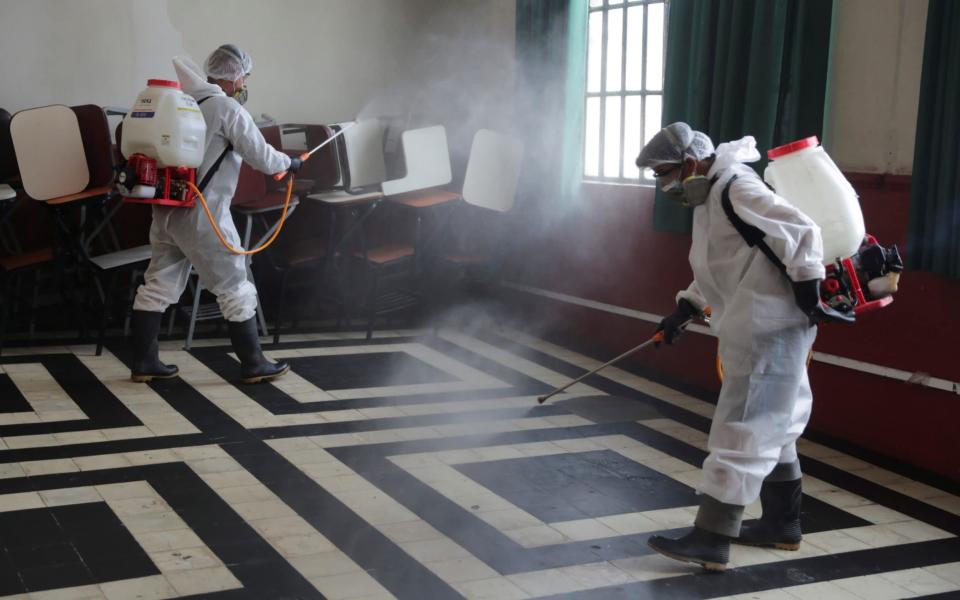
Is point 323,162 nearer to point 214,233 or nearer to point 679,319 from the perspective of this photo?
point 214,233

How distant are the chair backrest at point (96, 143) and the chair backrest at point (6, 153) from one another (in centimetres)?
40

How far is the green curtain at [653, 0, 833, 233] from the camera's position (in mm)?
4258

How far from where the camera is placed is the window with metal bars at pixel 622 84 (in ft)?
18.1

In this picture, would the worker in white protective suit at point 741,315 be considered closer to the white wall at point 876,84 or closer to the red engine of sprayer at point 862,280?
the red engine of sprayer at point 862,280

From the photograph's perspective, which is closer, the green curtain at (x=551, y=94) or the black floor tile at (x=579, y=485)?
the black floor tile at (x=579, y=485)

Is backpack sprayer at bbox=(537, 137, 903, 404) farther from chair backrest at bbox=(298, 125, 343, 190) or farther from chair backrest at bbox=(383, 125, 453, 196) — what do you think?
chair backrest at bbox=(298, 125, 343, 190)

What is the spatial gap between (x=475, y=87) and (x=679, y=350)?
2.25 metres

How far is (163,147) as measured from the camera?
173 inches

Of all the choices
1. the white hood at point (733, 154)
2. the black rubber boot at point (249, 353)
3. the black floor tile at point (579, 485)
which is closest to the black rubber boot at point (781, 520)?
the black floor tile at point (579, 485)

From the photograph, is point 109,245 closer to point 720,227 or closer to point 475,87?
point 475,87

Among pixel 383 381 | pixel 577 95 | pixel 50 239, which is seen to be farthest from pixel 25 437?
pixel 577 95

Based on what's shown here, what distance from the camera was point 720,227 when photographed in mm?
2934

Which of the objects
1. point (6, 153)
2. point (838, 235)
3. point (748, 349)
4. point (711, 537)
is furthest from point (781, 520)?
point (6, 153)

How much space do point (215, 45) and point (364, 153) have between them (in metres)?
1.22
